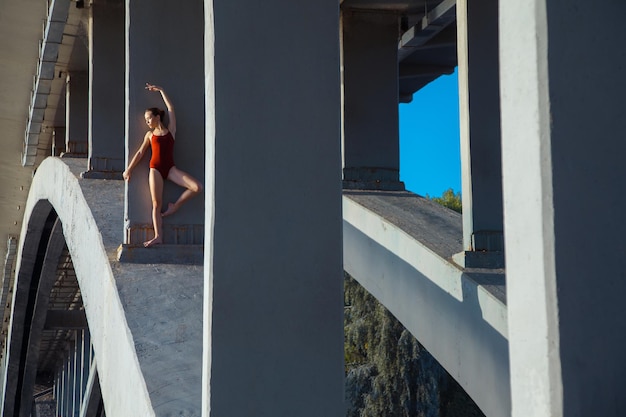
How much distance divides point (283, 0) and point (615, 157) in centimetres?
204

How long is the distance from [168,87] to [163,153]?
61 centimetres

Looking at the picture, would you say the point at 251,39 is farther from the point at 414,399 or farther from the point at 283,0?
the point at 414,399

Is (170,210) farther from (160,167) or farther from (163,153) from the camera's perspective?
(163,153)

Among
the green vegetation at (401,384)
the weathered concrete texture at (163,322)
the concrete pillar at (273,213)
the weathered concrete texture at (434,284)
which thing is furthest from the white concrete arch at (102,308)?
the green vegetation at (401,384)

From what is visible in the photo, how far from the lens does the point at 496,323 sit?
8227 millimetres

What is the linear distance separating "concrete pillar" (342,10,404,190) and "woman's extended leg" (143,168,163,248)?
15.3 ft

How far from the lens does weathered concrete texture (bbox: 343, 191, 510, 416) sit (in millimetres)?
8445

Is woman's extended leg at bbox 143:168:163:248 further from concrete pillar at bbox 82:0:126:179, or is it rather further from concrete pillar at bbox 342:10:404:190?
concrete pillar at bbox 342:10:404:190

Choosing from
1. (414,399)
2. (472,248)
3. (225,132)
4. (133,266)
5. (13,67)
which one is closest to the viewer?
(225,132)

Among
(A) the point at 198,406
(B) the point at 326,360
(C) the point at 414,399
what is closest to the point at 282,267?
(B) the point at 326,360

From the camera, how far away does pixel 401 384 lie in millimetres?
30875

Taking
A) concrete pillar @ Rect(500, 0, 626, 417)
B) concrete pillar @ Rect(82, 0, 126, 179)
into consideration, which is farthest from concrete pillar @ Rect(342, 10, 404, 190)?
concrete pillar @ Rect(500, 0, 626, 417)

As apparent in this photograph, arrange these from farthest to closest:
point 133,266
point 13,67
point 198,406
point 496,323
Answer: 1. point 13,67
2. point 496,323
3. point 133,266
4. point 198,406

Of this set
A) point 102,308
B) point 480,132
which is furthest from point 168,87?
point 480,132
